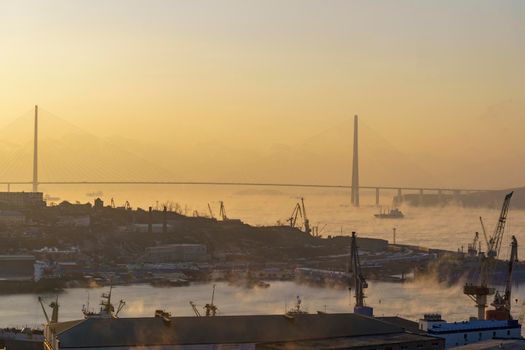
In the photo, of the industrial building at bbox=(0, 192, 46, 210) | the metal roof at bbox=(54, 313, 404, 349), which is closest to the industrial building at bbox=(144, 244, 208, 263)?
the industrial building at bbox=(0, 192, 46, 210)

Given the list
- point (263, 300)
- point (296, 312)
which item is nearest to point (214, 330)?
point (296, 312)

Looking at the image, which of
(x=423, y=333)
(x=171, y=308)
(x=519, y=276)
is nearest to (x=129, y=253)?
(x=519, y=276)

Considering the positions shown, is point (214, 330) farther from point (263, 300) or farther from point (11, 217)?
point (11, 217)

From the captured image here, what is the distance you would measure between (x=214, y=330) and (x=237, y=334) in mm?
322

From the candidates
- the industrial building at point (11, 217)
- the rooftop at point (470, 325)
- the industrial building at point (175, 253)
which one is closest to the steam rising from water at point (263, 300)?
the rooftop at point (470, 325)

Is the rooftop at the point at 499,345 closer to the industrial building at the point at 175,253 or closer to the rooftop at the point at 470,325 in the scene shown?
the rooftop at the point at 470,325

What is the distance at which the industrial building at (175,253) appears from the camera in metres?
45.4

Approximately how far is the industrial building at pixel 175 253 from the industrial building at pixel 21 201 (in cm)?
1118

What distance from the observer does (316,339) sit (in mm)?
15664

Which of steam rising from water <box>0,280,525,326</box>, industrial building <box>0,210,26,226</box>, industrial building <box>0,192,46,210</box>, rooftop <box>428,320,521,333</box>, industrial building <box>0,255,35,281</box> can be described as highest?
industrial building <box>0,192,46,210</box>

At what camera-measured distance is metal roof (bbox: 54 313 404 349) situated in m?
14.9

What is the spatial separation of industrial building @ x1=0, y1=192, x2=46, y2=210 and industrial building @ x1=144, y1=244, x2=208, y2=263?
11.2 m

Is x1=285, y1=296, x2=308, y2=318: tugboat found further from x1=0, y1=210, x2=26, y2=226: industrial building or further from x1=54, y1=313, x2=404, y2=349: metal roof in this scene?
x1=0, y1=210, x2=26, y2=226: industrial building

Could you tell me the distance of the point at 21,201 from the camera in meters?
57.1
